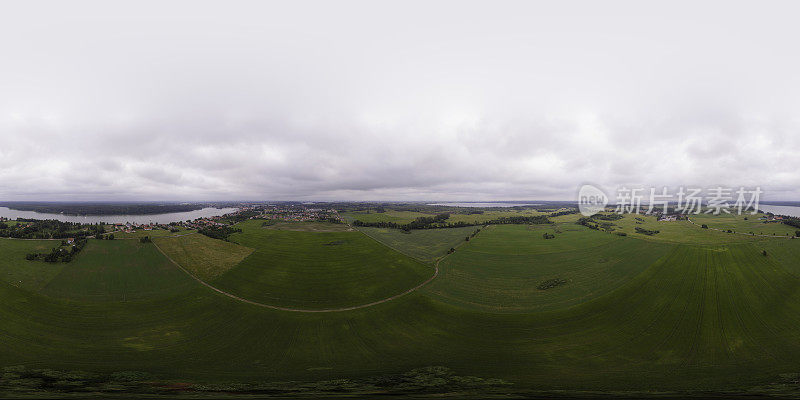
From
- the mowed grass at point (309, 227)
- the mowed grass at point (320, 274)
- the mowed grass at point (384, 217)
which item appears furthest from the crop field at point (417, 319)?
the mowed grass at point (384, 217)

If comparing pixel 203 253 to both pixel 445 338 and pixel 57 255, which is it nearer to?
pixel 57 255

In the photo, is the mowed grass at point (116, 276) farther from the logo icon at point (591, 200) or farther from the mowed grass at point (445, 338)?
the logo icon at point (591, 200)

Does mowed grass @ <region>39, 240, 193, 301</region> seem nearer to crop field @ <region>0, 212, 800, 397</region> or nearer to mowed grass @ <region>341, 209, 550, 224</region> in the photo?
crop field @ <region>0, 212, 800, 397</region>

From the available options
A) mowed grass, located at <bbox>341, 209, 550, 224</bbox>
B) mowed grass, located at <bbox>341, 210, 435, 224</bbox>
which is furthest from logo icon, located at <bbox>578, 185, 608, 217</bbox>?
mowed grass, located at <bbox>341, 210, 435, 224</bbox>

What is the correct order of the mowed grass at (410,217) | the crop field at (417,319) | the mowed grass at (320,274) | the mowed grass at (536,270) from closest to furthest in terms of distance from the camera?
the crop field at (417,319)
the mowed grass at (536,270)
the mowed grass at (320,274)
the mowed grass at (410,217)

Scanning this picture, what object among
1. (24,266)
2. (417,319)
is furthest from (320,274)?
(24,266)
